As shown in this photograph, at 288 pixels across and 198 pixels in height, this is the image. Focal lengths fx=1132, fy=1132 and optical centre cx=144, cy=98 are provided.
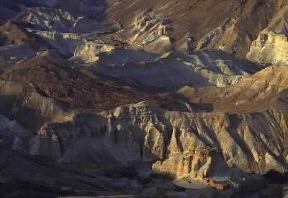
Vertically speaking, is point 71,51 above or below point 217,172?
above

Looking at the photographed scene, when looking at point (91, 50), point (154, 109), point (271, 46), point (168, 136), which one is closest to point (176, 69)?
point (91, 50)

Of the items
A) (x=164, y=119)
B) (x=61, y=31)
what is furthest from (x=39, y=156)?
(x=61, y=31)

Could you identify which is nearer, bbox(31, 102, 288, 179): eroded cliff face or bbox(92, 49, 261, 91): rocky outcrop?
bbox(31, 102, 288, 179): eroded cliff face

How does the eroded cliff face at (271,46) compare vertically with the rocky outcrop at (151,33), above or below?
below

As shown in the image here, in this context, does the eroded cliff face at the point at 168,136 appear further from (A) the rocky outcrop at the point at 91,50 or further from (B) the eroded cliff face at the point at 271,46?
(B) the eroded cliff face at the point at 271,46

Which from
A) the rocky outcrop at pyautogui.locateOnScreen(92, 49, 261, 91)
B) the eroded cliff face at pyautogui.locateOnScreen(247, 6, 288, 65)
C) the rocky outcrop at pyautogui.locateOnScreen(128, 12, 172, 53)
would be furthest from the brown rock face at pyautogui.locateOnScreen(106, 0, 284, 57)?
the rocky outcrop at pyautogui.locateOnScreen(92, 49, 261, 91)

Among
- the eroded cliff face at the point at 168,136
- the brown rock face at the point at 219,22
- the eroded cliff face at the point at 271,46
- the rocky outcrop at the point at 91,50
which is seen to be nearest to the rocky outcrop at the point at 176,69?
the rocky outcrop at the point at 91,50

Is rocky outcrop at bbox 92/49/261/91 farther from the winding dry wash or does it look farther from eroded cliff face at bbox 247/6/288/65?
eroded cliff face at bbox 247/6/288/65

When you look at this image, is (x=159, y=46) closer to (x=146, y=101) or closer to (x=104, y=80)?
(x=104, y=80)
